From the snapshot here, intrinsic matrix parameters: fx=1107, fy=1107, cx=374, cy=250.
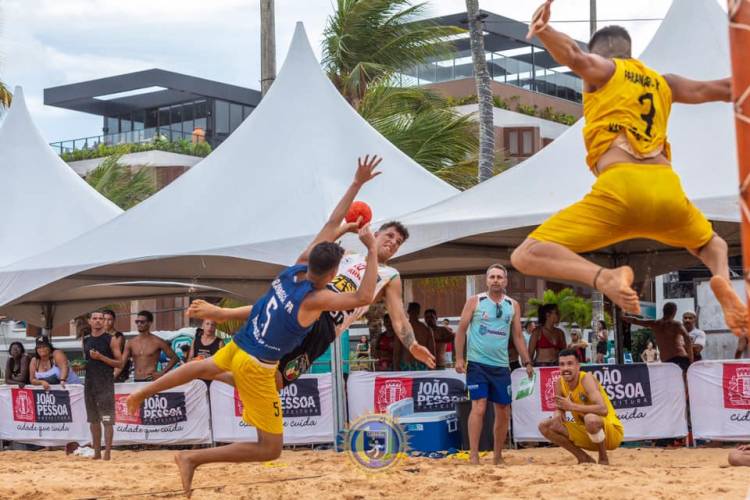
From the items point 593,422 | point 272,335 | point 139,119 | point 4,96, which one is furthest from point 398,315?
point 139,119

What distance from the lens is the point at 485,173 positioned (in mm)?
18969

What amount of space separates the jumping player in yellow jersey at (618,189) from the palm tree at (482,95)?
551 inches

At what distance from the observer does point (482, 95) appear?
19.8 meters

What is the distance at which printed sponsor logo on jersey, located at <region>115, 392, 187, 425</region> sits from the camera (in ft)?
43.4

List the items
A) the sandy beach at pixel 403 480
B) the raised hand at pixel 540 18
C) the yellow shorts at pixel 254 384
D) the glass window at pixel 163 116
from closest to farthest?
the raised hand at pixel 540 18 → the yellow shorts at pixel 254 384 → the sandy beach at pixel 403 480 → the glass window at pixel 163 116

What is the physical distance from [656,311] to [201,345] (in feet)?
83.6

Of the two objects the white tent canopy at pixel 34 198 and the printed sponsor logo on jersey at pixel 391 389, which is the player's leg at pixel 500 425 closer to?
the printed sponsor logo on jersey at pixel 391 389

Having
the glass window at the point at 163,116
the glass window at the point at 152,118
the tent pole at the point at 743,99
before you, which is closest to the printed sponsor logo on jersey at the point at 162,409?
the tent pole at the point at 743,99

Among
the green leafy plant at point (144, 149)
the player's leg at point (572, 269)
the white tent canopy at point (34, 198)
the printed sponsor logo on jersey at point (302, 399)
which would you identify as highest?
the green leafy plant at point (144, 149)

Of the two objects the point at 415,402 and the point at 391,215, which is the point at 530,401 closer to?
the point at 415,402

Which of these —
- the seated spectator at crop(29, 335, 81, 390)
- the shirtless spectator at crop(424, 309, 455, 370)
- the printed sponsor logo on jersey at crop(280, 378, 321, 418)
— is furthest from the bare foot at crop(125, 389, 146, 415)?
the shirtless spectator at crop(424, 309, 455, 370)

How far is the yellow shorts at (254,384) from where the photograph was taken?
688 cm

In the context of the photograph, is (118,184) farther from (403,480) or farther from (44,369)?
(403,480)

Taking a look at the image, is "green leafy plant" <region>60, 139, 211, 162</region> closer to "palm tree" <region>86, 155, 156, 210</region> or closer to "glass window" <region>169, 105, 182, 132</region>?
"glass window" <region>169, 105, 182, 132</region>
